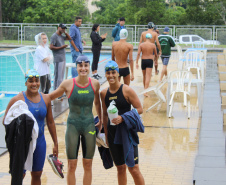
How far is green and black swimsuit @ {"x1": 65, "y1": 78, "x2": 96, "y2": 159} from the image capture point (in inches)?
225

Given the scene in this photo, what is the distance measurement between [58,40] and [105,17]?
31.6 metres

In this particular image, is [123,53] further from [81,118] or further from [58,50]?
[81,118]

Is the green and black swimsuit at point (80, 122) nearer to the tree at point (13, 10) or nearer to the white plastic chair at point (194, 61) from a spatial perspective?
the white plastic chair at point (194, 61)

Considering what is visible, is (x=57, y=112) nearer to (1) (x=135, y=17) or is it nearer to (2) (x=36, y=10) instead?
(1) (x=135, y=17)

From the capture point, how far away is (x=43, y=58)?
10.6m

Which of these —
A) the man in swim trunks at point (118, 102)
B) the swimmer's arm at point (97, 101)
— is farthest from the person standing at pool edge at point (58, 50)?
the man in swim trunks at point (118, 102)

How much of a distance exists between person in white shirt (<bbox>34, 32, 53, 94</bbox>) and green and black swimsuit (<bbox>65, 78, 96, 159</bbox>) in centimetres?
505

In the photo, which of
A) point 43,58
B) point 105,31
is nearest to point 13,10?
point 105,31

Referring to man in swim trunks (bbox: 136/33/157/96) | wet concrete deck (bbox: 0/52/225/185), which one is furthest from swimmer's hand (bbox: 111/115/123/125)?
man in swim trunks (bbox: 136/33/157/96)

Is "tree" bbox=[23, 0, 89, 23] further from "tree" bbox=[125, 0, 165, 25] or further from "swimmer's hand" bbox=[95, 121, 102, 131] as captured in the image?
"swimmer's hand" bbox=[95, 121, 102, 131]

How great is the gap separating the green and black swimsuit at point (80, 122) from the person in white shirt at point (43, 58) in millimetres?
5046

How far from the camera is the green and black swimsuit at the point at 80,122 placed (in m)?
5.71

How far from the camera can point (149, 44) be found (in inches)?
494

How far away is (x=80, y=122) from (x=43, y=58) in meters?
5.18
